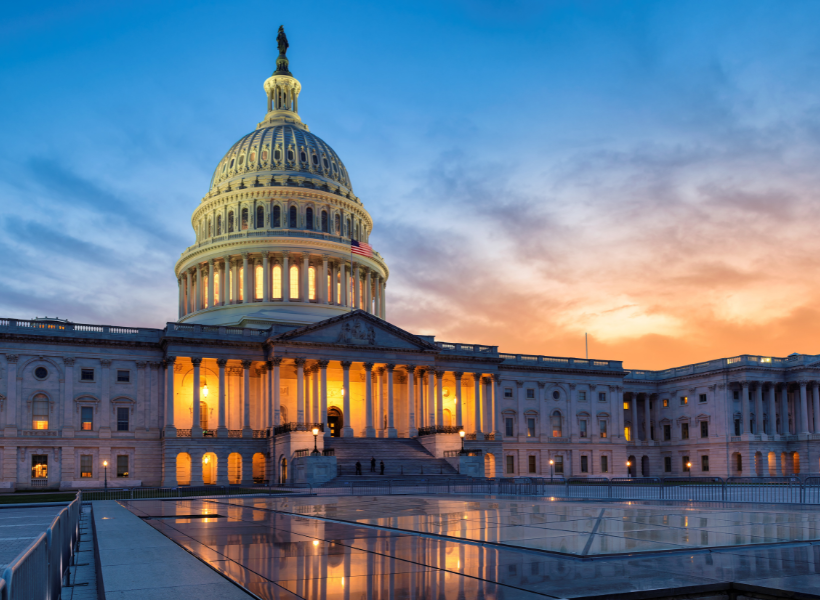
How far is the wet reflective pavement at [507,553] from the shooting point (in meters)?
10.3

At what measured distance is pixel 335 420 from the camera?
9156cm

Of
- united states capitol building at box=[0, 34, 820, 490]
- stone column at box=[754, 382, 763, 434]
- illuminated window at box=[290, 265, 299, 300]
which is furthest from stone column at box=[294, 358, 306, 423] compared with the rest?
stone column at box=[754, 382, 763, 434]

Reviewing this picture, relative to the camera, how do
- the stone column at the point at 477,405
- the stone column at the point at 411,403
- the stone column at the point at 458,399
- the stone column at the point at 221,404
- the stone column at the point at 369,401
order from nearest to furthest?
1. the stone column at the point at 221,404
2. the stone column at the point at 369,401
3. the stone column at the point at 411,403
4. the stone column at the point at 458,399
5. the stone column at the point at 477,405

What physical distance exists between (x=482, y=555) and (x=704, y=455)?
9990 centimetres

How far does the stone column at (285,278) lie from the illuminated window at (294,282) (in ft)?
3.54

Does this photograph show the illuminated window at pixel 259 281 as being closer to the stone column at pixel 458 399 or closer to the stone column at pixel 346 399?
the stone column at pixel 346 399

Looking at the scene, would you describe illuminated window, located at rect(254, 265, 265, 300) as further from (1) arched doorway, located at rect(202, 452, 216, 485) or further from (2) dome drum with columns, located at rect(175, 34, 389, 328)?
(1) arched doorway, located at rect(202, 452, 216, 485)

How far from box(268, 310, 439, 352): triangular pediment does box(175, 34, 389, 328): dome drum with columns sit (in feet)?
39.2

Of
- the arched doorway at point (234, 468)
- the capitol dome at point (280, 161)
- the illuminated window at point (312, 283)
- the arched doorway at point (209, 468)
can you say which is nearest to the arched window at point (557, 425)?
the illuminated window at point (312, 283)

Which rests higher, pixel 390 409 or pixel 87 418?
pixel 390 409

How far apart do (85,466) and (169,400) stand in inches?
384

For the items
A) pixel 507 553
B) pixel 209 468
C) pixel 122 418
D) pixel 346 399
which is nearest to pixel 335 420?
pixel 346 399

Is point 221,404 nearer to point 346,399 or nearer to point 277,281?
point 346,399

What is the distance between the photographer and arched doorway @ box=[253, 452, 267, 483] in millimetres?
79312
